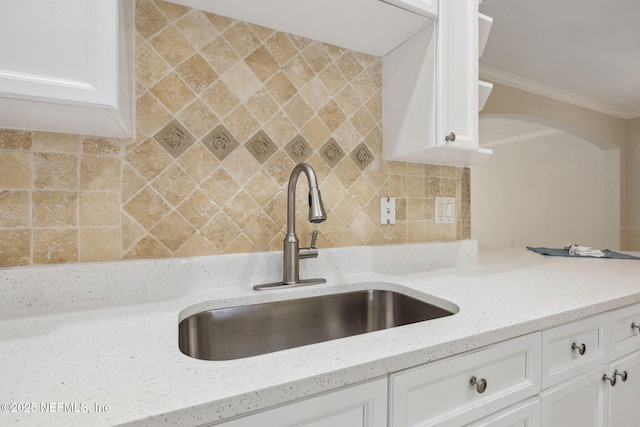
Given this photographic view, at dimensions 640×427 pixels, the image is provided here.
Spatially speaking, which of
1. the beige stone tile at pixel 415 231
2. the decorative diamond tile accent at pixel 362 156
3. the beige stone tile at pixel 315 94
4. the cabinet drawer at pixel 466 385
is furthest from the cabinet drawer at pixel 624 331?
the beige stone tile at pixel 315 94

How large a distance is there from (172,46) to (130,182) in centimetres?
45

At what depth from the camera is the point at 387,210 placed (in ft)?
4.57

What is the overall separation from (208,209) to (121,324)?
1.41 feet

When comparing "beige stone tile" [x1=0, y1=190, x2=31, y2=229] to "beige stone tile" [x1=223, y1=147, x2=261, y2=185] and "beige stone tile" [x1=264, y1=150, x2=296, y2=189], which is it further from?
"beige stone tile" [x1=264, y1=150, x2=296, y2=189]

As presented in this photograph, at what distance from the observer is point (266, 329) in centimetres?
99

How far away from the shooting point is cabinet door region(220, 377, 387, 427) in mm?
498

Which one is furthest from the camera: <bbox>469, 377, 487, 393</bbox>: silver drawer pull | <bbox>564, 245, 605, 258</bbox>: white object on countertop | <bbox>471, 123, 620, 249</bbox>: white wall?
<bbox>471, 123, 620, 249</bbox>: white wall

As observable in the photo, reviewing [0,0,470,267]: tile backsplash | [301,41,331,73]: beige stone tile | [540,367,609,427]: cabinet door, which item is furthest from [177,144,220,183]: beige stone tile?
[540,367,609,427]: cabinet door

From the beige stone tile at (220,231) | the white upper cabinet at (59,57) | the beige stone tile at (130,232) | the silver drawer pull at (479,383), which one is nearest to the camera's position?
the white upper cabinet at (59,57)

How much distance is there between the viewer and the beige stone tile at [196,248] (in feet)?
3.36

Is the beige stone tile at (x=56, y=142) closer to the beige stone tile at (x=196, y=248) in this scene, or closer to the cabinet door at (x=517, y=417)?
the beige stone tile at (x=196, y=248)

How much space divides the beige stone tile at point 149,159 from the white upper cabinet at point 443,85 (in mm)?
886

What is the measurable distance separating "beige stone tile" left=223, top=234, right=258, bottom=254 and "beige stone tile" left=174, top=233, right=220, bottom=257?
50 millimetres

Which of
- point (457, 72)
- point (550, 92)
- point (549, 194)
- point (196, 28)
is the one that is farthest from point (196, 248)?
point (549, 194)
